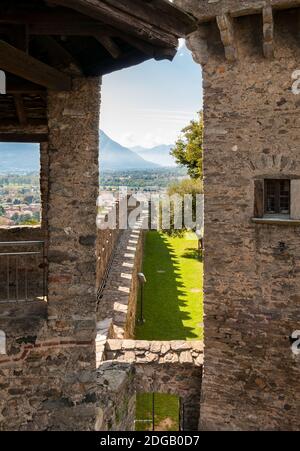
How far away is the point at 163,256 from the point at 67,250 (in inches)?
838

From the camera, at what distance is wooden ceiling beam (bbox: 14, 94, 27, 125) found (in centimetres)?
517

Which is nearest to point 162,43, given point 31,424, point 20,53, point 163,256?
point 20,53

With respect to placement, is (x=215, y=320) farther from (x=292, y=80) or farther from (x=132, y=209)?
(x=132, y=209)

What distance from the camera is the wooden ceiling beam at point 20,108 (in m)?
5.17

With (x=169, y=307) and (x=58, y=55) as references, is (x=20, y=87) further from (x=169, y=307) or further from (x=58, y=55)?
(x=169, y=307)

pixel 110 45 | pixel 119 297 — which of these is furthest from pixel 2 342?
pixel 119 297

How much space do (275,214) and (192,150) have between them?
13.0 metres

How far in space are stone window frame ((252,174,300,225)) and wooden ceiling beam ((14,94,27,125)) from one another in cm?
415

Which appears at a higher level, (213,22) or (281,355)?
(213,22)

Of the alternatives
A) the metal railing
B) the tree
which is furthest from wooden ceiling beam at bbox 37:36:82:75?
the tree

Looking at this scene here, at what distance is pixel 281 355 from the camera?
7.32 m

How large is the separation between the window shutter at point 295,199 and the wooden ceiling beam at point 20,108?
4.67 meters

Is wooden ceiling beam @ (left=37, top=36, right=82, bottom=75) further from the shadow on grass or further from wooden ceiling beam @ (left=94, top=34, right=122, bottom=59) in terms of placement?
the shadow on grass
